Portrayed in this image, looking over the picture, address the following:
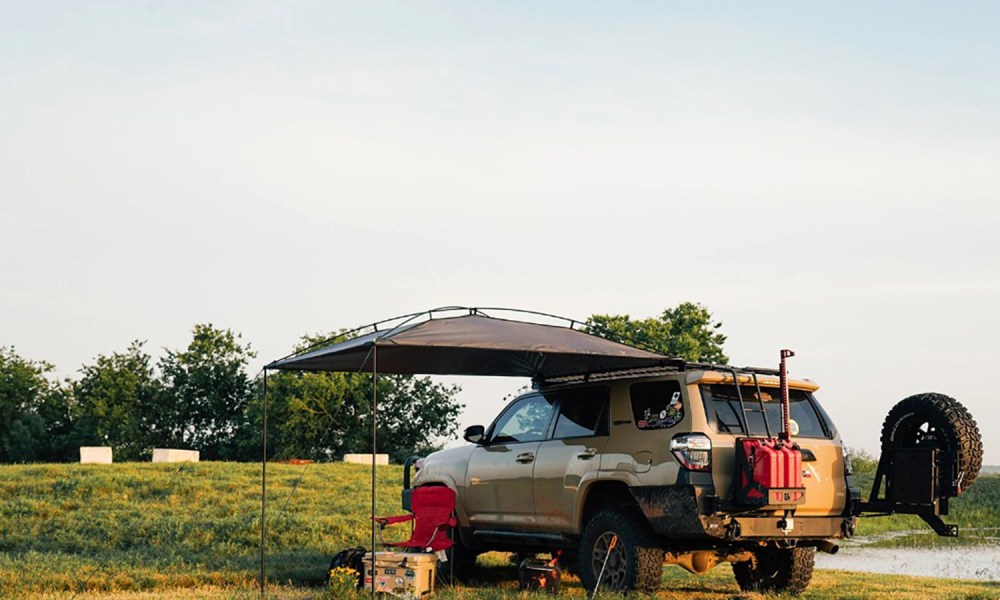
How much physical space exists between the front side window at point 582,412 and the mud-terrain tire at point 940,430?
263 centimetres

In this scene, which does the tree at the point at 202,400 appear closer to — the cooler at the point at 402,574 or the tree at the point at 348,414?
→ the tree at the point at 348,414

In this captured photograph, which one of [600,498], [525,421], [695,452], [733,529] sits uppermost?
[525,421]

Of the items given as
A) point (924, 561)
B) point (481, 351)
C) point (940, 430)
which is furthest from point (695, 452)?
point (924, 561)

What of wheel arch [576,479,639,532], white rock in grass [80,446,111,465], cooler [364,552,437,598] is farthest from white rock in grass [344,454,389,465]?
wheel arch [576,479,639,532]

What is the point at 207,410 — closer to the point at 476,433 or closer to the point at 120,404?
the point at 120,404

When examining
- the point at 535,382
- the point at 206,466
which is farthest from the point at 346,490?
the point at 535,382

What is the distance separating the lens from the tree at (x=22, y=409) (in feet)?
219

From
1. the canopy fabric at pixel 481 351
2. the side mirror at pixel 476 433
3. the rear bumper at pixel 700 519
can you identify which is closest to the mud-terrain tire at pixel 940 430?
the rear bumper at pixel 700 519

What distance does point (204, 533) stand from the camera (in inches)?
744

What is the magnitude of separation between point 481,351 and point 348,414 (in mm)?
54520

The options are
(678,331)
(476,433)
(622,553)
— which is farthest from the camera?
(678,331)

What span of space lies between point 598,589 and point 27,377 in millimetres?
67954

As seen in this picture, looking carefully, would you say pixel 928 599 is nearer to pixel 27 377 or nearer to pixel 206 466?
pixel 206 466

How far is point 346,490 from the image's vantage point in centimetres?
2706
